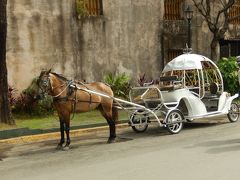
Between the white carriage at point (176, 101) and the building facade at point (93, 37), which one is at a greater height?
the building facade at point (93, 37)

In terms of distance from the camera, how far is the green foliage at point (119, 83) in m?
20.2

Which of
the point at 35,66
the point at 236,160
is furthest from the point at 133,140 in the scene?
the point at 35,66

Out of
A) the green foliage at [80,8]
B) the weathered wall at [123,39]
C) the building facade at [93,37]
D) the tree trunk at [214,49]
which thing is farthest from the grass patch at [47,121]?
the tree trunk at [214,49]

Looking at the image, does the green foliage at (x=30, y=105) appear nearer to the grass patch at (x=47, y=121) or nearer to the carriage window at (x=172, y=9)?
the grass patch at (x=47, y=121)

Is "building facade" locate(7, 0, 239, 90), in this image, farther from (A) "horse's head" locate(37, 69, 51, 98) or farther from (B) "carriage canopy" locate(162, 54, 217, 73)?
(A) "horse's head" locate(37, 69, 51, 98)

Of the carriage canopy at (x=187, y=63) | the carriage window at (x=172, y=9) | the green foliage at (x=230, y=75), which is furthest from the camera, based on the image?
the carriage window at (x=172, y=9)

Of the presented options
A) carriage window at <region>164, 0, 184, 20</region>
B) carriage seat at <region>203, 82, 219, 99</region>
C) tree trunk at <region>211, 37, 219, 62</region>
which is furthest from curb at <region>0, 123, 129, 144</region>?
carriage window at <region>164, 0, 184, 20</region>

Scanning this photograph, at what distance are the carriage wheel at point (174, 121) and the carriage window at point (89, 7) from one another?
804 centimetres

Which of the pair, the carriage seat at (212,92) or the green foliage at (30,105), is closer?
the carriage seat at (212,92)

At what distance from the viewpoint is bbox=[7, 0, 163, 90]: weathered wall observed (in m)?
18.4

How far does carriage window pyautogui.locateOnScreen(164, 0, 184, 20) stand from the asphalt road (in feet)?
35.4

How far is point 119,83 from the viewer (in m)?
20.4

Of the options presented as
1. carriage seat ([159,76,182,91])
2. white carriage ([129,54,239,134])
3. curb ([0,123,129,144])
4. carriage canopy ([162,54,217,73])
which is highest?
carriage canopy ([162,54,217,73])

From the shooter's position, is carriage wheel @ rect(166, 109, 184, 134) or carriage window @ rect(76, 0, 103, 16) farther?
carriage window @ rect(76, 0, 103, 16)
